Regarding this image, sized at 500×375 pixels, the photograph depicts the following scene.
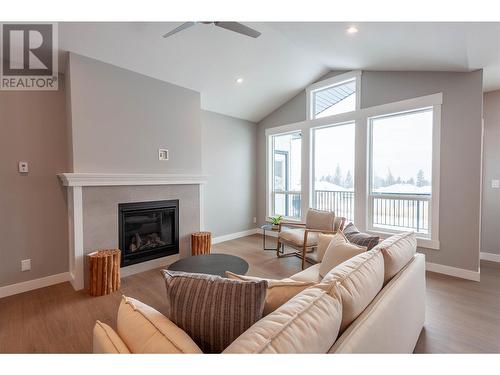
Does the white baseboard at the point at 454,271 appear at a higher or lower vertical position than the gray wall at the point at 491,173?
lower

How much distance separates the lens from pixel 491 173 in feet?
12.1

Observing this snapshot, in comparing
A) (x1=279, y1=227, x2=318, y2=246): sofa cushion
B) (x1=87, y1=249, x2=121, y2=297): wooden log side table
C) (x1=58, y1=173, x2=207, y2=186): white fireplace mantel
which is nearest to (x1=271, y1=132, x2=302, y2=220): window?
(x1=279, y1=227, x2=318, y2=246): sofa cushion

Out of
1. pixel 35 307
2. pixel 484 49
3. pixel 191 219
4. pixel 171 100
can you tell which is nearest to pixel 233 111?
pixel 171 100

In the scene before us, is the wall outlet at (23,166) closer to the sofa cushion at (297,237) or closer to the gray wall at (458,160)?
the sofa cushion at (297,237)

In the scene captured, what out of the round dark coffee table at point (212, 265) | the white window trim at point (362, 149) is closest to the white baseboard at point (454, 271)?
the white window trim at point (362, 149)

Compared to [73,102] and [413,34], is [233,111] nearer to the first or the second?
[73,102]

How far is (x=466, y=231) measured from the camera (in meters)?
3.08

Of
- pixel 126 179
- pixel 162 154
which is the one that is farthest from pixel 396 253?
pixel 162 154

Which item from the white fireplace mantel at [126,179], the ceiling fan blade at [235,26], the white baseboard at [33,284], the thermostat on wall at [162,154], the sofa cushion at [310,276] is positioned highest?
the ceiling fan blade at [235,26]

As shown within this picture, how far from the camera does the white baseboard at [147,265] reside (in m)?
3.22

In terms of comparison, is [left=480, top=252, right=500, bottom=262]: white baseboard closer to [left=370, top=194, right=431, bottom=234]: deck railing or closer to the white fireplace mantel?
[left=370, top=194, right=431, bottom=234]: deck railing

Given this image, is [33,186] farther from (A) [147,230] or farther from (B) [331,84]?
(B) [331,84]

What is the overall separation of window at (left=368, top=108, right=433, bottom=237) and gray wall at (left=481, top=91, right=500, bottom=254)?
1065 millimetres

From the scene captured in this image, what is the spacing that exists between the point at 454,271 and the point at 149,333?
3.83 metres
